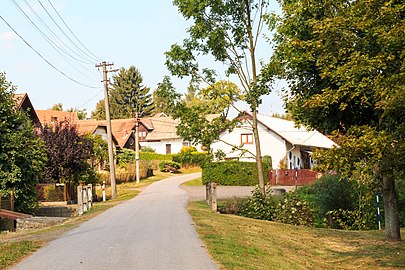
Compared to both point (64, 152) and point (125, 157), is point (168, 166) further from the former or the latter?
point (64, 152)

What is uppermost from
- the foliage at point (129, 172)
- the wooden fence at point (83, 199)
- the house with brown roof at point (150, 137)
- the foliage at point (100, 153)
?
the house with brown roof at point (150, 137)

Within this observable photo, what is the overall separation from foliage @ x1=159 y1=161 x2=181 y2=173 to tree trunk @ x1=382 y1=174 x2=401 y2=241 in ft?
167

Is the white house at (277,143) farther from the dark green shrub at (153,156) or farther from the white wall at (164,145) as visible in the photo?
the white wall at (164,145)

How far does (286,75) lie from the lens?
17219 mm

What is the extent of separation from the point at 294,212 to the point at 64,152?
57.8ft

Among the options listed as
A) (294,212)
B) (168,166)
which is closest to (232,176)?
(168,166)

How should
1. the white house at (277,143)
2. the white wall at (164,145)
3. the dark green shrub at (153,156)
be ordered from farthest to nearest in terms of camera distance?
1. the white wall at (164,145)
2. the dark green shrub at (153,156)
3. the white house at (277,143)

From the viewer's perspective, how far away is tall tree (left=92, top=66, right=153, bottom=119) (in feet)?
392

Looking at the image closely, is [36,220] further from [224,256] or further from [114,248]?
[224,256]

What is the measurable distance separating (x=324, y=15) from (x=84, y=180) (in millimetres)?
26280

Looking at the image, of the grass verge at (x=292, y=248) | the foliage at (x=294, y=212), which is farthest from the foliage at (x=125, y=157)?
the grass verge at (x=292, y=248)

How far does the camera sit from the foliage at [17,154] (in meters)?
25.1

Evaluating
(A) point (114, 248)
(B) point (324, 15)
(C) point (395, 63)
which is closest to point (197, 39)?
(B) point (324, 15)

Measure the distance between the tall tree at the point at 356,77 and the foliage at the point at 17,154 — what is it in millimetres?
13820
